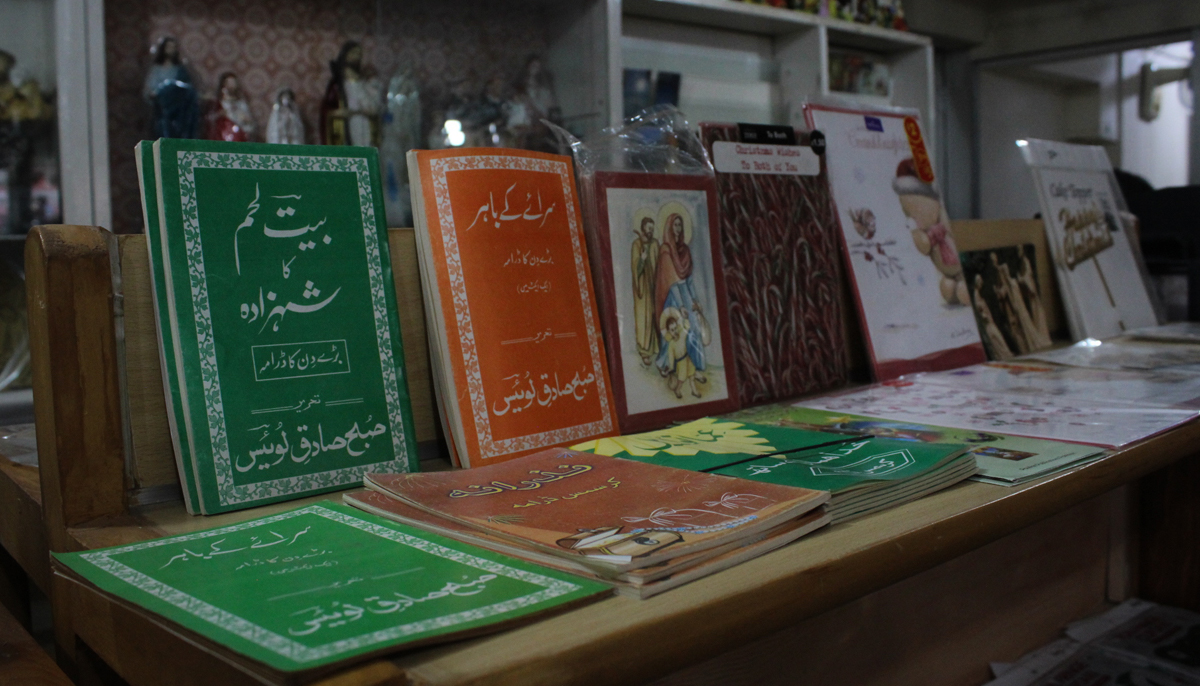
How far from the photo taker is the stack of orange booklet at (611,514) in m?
0.52

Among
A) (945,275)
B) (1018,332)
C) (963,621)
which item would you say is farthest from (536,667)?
(1018,332)

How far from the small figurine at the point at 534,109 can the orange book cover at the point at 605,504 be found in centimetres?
224

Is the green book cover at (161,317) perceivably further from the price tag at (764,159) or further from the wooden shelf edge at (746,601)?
the price tag at (764,159)

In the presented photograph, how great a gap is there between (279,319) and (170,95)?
198 centimetres

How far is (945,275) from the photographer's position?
1.39 meters

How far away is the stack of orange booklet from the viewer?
518 millimetres

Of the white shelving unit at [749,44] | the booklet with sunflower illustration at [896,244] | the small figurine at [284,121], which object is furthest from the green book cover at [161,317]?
the white shelving unit at [749,44]

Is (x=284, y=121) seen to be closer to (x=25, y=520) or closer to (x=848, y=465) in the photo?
(x=25, y=520)

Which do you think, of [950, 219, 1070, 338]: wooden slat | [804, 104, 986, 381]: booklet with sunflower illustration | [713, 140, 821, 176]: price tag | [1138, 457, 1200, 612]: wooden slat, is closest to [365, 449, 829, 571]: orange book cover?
[713, 140, 821, 176]: price tag

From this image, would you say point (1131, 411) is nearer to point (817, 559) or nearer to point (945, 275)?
point (945, 275)

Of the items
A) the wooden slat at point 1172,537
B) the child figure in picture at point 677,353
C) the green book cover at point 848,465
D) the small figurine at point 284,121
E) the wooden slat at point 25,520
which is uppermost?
the small figurine at point 284,121

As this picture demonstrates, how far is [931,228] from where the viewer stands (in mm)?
1397

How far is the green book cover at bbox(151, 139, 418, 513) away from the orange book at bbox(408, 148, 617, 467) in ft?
0.15

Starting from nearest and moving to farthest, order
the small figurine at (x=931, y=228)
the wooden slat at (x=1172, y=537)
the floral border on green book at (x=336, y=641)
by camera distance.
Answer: the floral border on green book at (x=336, y=641), the small figurine at (x=931, y=228), the wooden slat at (x=1172, y=537)
